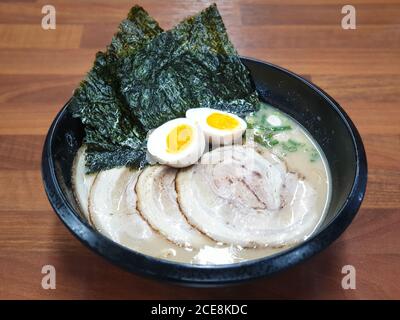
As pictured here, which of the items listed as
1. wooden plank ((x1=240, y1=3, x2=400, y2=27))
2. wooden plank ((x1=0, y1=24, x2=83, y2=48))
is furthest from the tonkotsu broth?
wooden plank ((x1=0, y1=24, x2=83, y2=48))

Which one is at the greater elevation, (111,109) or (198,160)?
(111,109)

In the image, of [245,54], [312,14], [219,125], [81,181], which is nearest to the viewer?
[81,181]

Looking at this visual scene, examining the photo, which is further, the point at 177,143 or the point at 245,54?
the point at 245,54

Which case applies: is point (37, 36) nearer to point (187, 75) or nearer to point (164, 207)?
point (187, 75)

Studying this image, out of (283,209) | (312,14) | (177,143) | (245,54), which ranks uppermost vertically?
(312,14)

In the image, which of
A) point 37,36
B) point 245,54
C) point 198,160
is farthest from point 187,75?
point 37,36

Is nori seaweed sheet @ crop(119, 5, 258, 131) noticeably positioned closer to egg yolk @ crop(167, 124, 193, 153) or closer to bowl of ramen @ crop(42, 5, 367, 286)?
bowl of ramen @ crop(42, 5, 367, 286)
